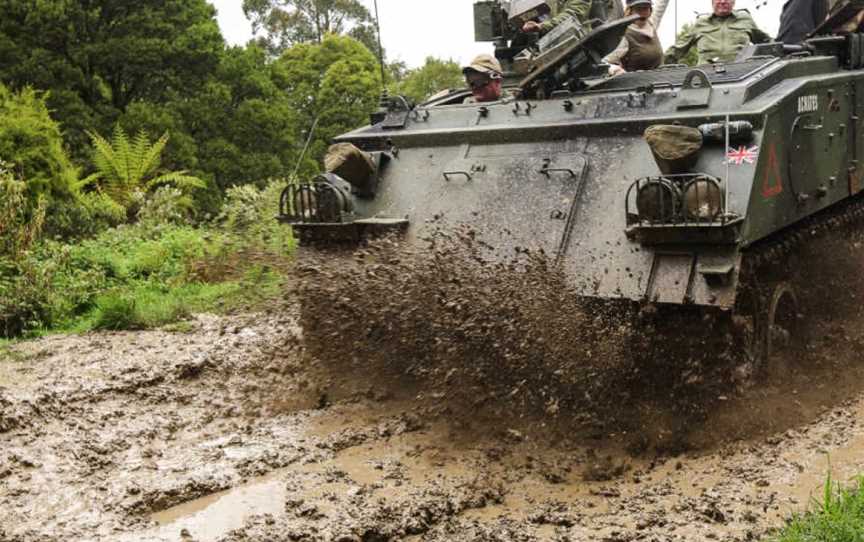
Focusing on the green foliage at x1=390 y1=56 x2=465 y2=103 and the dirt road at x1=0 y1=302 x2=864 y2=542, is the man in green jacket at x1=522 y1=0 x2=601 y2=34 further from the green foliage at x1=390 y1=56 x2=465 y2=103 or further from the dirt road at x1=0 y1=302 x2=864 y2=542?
the green foliage at x1=390 y1=56 x2=465 y2=103

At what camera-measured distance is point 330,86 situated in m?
28.0

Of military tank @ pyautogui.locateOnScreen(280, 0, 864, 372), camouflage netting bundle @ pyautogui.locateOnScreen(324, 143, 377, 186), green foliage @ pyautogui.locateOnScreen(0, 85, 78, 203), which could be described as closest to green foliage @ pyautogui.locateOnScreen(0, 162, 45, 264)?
green foliage @ pyautogui.locateOnScreen(0, 85, 78, 203)

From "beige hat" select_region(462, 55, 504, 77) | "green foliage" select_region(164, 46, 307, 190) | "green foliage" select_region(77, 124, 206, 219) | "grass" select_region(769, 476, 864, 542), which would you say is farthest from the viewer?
"green foliage" select_region(164, 46, 307, 190)

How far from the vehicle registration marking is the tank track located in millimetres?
681

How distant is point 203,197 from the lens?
63.6 feet

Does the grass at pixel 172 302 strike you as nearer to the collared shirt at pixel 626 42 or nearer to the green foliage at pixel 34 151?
the green foliage at pixel 34 151

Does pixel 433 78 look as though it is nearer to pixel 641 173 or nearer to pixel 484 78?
pixel 484 78

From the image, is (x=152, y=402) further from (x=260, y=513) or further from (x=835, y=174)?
(x=835, y=174)

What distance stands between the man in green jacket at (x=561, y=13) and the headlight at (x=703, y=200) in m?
2.98

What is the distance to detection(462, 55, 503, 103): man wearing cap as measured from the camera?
7.24 meters

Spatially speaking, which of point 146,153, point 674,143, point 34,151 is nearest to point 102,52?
point 146,153

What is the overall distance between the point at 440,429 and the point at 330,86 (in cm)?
2326

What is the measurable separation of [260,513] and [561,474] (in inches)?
57.0

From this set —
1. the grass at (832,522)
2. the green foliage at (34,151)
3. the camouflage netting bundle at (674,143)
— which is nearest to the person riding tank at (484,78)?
the camouflage netting bundle at (674,143)
